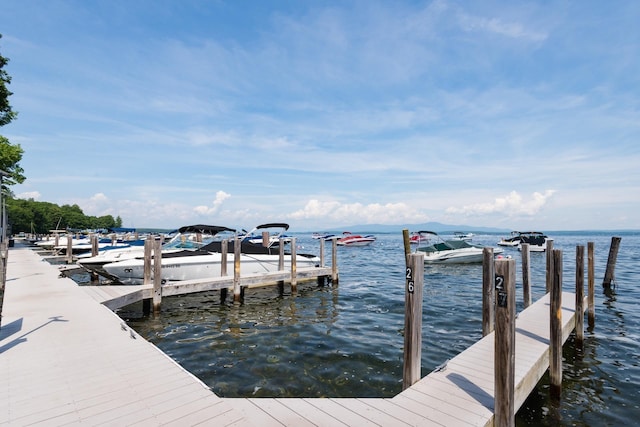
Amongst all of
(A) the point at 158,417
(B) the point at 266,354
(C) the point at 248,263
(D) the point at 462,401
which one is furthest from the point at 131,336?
(C) the point at 248,263

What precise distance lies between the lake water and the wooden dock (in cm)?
117

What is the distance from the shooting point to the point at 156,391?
4449mm

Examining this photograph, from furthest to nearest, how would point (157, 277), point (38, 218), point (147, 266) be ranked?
point (38, 218), point (147, 266), point (157, 277)

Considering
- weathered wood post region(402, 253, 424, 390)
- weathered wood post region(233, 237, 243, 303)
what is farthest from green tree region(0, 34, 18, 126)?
weathered wood post region(402, 253, 424, 390)

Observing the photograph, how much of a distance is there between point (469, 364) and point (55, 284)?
13.2m

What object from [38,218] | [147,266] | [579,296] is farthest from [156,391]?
[38,218]

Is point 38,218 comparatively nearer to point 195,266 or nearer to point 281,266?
point 195,266

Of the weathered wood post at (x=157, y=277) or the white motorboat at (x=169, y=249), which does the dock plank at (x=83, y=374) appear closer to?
the weathered wood post at (x=157, y=277)

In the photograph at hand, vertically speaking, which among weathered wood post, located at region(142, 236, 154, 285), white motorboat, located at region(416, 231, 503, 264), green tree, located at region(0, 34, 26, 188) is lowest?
white motorboat, located at region(416, 231, 503, 264)

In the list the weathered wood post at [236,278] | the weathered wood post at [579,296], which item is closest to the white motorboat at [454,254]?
the weathered wood post at [579,296]

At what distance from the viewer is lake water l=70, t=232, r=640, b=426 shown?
626 centimetres

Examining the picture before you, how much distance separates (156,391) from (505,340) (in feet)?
13.9

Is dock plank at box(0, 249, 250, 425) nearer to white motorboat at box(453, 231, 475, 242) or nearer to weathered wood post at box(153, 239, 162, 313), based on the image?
weathered wood post at box(153, 239, 162, 313)

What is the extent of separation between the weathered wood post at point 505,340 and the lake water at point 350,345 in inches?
70.2
